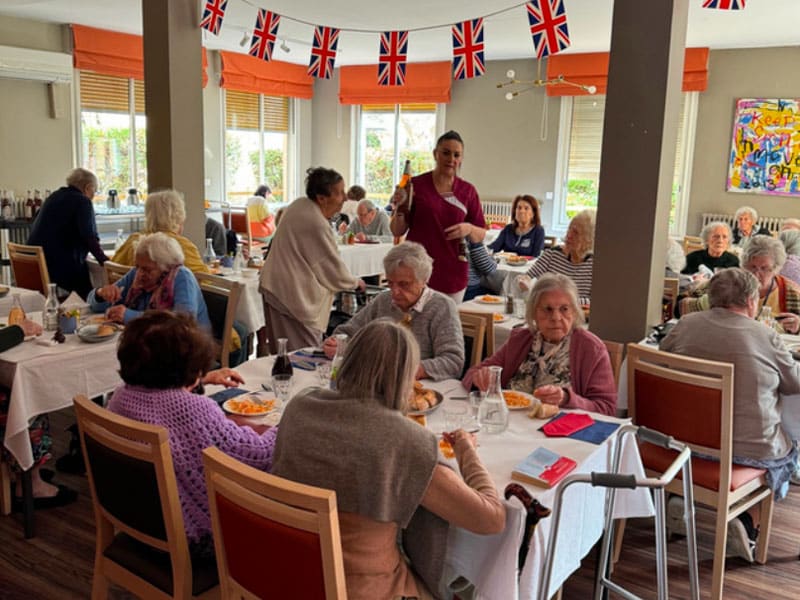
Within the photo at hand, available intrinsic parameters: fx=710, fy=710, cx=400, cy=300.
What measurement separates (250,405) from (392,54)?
445cm

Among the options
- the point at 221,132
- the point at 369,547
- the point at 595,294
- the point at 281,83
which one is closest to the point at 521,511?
the point at 369,547

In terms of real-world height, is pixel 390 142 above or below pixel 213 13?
below

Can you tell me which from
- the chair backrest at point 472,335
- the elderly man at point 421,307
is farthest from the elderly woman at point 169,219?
the chair backrest at point 472,335

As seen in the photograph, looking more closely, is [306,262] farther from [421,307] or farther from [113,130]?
[113,130]

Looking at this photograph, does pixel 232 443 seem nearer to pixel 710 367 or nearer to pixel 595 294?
pixel 710 367

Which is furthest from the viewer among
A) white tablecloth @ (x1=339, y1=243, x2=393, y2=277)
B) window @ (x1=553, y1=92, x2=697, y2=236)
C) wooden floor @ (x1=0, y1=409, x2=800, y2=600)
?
window @ (x1=553, y1=92, x2=697, y2=236)

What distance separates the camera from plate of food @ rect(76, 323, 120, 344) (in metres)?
3.05

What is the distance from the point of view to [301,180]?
12.1 metres

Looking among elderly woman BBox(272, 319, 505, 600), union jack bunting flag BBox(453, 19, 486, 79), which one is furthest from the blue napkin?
union jack bunting flag BBox(453, 19, 486, 79)

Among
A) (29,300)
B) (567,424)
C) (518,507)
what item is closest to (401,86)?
(29,300)

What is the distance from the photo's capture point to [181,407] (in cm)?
182

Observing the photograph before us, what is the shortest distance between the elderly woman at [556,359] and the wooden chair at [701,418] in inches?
6.5

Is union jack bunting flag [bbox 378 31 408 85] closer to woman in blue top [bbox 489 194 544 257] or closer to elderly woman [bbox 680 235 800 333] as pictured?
woman in blue top [bbox 489 194 544 257]

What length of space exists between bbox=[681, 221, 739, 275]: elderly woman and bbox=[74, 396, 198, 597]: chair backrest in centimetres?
445
